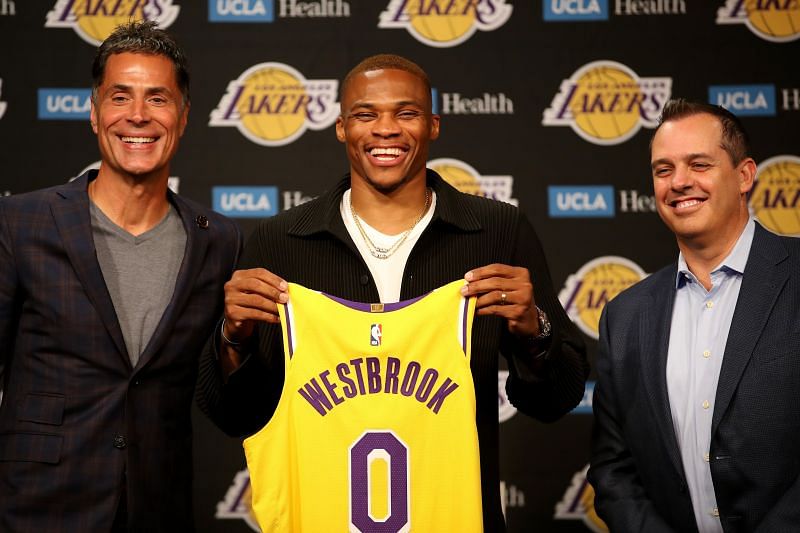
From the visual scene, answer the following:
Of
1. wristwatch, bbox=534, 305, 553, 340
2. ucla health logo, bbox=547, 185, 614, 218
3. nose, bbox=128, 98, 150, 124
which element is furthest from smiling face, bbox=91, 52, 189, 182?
ucla health logo, bbox=547, 185, 614, 218

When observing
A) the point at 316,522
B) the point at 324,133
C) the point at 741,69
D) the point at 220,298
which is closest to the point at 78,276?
the point at 220,298

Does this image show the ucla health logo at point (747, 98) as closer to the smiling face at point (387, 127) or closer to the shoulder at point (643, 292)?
the shoulder at point (643, 292)

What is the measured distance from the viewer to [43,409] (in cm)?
225

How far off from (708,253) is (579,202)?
1376 mm

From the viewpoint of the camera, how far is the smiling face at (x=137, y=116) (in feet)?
7.93

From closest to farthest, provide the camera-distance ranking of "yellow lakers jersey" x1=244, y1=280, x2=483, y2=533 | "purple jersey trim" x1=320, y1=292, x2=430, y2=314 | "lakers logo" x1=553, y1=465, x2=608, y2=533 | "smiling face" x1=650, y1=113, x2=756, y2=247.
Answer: "yellow lakers jersey" x1=244, y1=280, x2=483, y2=533
"purple jersey trim" x1=320, y1=292, x2=430, y2=314
"smiling face" x1=650, y1=113, x2=756, y2=247
"lakers logo" x1=553, y1=465, x2=608, y2=533

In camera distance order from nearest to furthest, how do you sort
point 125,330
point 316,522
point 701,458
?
point 316,522 → point 701,458 → point 125,330

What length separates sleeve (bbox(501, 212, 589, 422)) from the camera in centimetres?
212

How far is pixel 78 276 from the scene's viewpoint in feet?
7.52

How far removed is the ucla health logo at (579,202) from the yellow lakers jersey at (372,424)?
68.0 inches

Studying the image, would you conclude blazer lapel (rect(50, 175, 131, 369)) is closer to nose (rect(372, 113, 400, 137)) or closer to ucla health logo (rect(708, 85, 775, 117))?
nose (rect(372, 113, 400, 137))

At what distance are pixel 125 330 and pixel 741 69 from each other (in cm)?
278

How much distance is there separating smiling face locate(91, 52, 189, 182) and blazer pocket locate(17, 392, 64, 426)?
639mm

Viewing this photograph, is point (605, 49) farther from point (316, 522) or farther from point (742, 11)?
point (316, 522)
